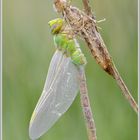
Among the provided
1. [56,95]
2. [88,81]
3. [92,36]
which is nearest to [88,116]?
[56,95]

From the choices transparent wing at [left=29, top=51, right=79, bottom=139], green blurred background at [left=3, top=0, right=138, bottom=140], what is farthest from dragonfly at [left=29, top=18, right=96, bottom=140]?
green blurred background at [left=3, top=0, right=138, bottom=140]

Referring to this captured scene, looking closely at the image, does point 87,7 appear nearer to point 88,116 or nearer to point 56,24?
point 56,24

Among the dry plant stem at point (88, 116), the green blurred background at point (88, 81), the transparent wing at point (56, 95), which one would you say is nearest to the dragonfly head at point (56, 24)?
the transparent wing at point (56, 95)

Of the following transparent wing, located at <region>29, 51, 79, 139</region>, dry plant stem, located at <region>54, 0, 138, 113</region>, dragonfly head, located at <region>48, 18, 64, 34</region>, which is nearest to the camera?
dry plant stem, located at <region>54, 0, 138, 113</region>

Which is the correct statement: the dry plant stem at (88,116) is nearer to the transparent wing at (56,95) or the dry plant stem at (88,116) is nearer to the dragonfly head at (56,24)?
the transparent wing at (56,95)

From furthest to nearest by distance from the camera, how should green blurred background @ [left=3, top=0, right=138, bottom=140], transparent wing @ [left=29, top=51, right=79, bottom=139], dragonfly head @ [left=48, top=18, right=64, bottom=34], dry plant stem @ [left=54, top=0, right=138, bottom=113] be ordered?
1. green blurred background @ [left=3, top=0, right=138, bottom=140]
2. transparent wing @ [left=29, top=51, right=79, bottom=139]
3. dragonfly head @ [left=48, top=18, right=64, bottom=34]
4. dry plant stem @ [left=54, top=0, right=138, bottom=113]

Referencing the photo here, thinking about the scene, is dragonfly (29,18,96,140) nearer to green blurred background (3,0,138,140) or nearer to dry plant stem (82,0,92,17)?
dry plant stem (82,0,92,17)
